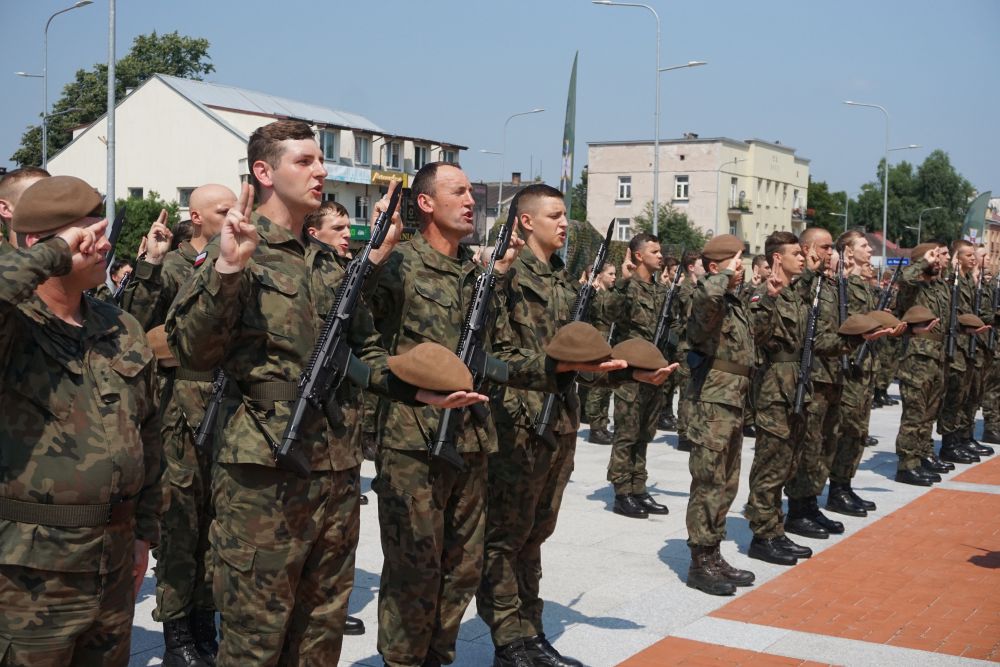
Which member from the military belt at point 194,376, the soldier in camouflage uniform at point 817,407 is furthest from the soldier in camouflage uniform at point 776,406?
the military belt at point 194,376

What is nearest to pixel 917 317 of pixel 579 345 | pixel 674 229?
pixel 579 345

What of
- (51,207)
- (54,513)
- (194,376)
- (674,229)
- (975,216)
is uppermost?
(674,229)

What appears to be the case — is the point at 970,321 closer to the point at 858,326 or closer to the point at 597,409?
the point at 858,326

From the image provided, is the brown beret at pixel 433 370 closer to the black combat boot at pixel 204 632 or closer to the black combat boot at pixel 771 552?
the black combat boot at pixel 204 632

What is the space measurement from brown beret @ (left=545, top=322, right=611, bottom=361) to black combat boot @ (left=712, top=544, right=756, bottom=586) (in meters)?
2.79

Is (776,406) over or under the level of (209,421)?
under

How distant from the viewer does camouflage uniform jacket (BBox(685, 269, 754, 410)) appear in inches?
259

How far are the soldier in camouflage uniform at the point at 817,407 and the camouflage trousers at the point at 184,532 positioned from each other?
4.59 m

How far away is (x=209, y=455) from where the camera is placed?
520 centimetres

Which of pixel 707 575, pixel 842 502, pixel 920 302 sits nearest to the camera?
pixel 707 575

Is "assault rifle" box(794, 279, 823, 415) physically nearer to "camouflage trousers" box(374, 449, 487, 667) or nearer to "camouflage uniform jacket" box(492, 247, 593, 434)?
"camouflage uniform jacket" box(492, 247, 593, 434)

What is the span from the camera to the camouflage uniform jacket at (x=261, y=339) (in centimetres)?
343

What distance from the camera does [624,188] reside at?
238ft

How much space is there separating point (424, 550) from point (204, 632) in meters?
1.45
